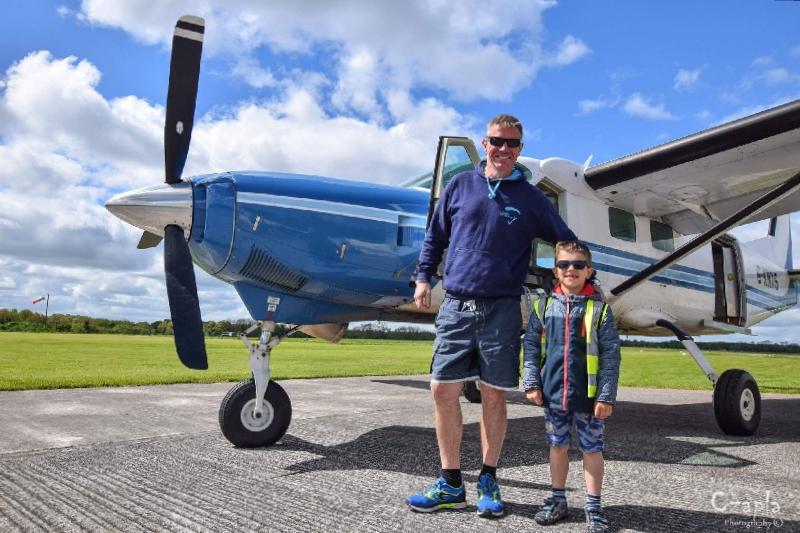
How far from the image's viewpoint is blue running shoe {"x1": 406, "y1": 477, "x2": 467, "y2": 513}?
9.26 ft

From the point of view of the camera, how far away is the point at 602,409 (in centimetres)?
262

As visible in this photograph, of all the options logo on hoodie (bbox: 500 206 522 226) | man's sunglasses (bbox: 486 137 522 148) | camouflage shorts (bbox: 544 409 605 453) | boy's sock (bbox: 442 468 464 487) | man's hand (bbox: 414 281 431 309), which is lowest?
boy's sock (bbox: 442 468 464 487)

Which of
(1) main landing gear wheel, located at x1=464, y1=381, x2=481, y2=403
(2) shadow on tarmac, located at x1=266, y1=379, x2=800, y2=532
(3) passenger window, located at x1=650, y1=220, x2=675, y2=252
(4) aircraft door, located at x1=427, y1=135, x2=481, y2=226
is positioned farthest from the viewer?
(1) main landing gear wheel, located at x1=464, y1=381, x2=481, y2=403

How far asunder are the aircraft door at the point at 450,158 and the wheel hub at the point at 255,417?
2282mm

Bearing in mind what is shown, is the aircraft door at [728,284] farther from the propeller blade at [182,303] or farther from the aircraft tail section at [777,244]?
the propeller blade at [182,303]

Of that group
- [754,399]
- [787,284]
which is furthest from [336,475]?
[787,284]

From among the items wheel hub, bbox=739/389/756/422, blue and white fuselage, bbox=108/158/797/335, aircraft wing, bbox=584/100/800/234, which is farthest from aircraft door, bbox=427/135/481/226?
wheel hub, bbox=739/389/756/422

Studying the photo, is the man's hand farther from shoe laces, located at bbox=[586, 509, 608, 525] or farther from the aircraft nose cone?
the aircraft nose cone

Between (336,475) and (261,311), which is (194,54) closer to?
(261,311)

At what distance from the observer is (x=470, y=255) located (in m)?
3.12

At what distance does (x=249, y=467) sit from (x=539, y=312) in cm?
239

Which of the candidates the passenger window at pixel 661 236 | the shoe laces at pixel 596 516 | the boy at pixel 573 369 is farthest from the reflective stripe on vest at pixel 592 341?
the passenger window at pixel 661 236

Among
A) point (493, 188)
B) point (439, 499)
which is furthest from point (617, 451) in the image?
point (493, 188)

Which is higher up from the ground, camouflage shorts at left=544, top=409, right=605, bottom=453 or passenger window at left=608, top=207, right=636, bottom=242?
passenger window at left=608, top=207, right=636, bottom=242
